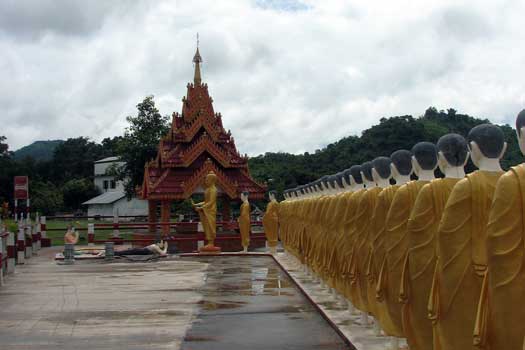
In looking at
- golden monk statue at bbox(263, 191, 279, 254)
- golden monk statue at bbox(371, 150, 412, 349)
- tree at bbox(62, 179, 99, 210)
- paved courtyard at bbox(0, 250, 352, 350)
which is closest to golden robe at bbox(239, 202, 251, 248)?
golden monk statue at bbox(263, 191, 279, 254)

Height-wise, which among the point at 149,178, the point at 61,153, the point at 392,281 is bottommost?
the point at 392,281

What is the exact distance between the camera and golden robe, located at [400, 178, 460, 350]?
502cm

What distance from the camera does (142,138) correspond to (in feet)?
104

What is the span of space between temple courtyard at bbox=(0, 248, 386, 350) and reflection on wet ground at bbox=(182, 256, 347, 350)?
0.04 ft

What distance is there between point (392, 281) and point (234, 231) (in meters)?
20.0

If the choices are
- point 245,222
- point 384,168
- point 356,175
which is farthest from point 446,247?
point 245,222

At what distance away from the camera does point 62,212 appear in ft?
215

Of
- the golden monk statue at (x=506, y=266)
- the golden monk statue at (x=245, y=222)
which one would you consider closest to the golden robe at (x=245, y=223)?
the golden monk statue at (x=245, y=222)

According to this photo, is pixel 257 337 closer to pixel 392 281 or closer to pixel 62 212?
pixel 392 281

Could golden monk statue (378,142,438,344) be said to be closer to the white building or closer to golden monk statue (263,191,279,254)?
golden monk statue (263,191,279,254)

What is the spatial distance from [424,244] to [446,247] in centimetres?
67

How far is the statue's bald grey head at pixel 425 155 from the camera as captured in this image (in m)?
5.56

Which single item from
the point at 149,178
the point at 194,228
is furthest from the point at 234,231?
the point at 149,178

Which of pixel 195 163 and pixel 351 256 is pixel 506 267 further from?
pixel 195 163
